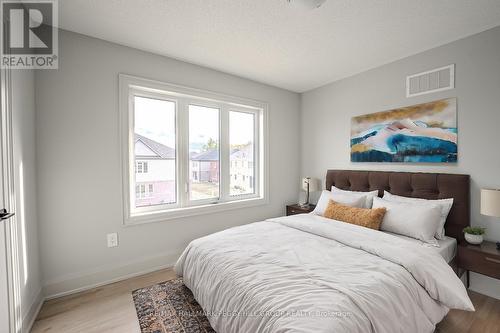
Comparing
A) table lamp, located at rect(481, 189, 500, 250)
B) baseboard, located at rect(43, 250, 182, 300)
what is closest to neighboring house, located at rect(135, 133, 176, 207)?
baseboard, located at rect(43, 250, 182, 300)

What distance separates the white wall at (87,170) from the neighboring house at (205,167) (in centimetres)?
66

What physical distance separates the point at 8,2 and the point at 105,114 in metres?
0.96

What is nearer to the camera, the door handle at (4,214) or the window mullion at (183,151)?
the door handle at (4,214)

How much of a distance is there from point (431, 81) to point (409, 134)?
579 mm

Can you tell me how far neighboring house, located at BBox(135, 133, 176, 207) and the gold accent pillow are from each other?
1.91m

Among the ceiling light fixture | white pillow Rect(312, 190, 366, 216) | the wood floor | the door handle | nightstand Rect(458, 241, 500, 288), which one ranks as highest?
the ceiling light fixture

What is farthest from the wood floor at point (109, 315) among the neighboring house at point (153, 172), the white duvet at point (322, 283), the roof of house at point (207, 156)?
the roof of house at point (207, 156)

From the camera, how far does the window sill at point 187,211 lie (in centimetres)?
244

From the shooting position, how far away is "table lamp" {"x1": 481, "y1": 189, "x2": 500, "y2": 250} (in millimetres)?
1821

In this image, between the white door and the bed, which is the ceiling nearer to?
the white door

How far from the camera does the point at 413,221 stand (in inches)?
81.0

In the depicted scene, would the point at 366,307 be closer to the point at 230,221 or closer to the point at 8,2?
the point at 230,221

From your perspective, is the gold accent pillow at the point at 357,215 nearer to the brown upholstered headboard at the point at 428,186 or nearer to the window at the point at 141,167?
the brown upholstered headboard at the point at 428,186

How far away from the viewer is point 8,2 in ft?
4.92
